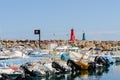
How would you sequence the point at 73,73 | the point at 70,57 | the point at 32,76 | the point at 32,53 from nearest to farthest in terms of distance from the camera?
1. the point at 32,76
2. the point at 73,73
3. the point at 70,57
4. the point at 32,53

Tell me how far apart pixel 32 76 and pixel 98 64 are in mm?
17816

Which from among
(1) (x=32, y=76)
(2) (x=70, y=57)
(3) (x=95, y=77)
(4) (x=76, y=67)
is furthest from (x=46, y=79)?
(2) (x=70, y=57)

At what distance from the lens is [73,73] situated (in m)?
42.8

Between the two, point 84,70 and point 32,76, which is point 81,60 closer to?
point 84,70

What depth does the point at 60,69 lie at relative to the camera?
4075 cm

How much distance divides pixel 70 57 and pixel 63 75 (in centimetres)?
883

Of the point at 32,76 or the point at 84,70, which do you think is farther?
the point at 84,70

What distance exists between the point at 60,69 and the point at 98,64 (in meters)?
11.8

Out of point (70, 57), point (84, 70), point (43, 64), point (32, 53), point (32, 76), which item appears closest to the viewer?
point (32, 76)

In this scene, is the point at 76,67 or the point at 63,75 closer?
the point at 63,75

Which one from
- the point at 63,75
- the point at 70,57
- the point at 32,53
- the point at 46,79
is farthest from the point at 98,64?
the point at 46,79

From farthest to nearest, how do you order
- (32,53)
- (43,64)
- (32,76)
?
1. (32,53)
2. (43,64)
3. (32,76)

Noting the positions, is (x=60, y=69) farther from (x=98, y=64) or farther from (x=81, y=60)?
(x=98, y=64)

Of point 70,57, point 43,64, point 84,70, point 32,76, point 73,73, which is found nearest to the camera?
point 32,76
